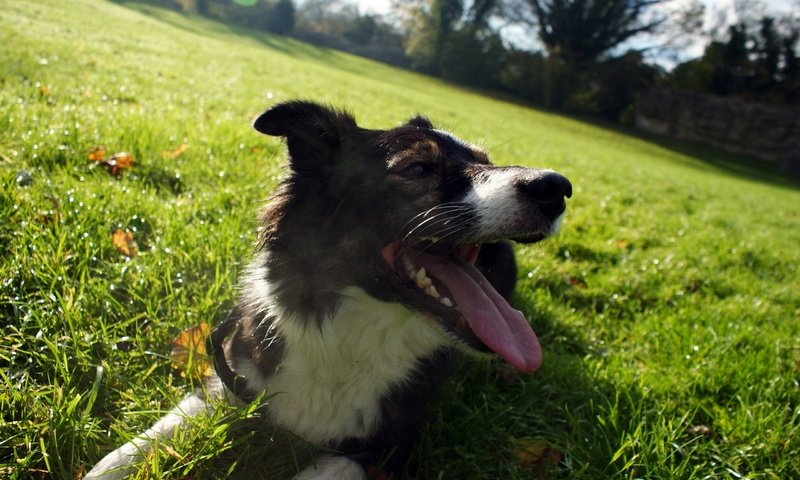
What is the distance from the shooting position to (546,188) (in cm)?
198

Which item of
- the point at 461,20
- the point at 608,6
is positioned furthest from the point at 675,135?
the point at 461,20

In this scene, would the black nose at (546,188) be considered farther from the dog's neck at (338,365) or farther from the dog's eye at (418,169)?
the dog's neck at (338,365)

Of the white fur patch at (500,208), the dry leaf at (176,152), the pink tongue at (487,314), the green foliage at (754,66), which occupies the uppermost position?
the green foliage at (754,66)

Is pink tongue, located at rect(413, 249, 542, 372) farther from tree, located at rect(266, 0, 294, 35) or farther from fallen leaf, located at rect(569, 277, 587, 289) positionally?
tree, located at rect(266, 0, 294, 35)

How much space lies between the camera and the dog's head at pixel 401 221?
2.01 meters

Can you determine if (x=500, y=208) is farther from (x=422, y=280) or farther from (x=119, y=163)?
(x=119, y=163)

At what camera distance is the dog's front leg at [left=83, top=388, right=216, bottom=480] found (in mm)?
1885

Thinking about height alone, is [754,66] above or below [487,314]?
above

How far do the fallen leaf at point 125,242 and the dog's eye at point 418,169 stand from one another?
1.84 m

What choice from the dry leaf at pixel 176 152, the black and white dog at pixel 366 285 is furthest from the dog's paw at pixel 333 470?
the dry leaf at pixel 176 152

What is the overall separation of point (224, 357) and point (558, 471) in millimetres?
1530

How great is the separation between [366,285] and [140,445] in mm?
1016

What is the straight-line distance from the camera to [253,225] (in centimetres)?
379

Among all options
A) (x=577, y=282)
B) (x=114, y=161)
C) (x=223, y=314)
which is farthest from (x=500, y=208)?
(x=114, y=161)
